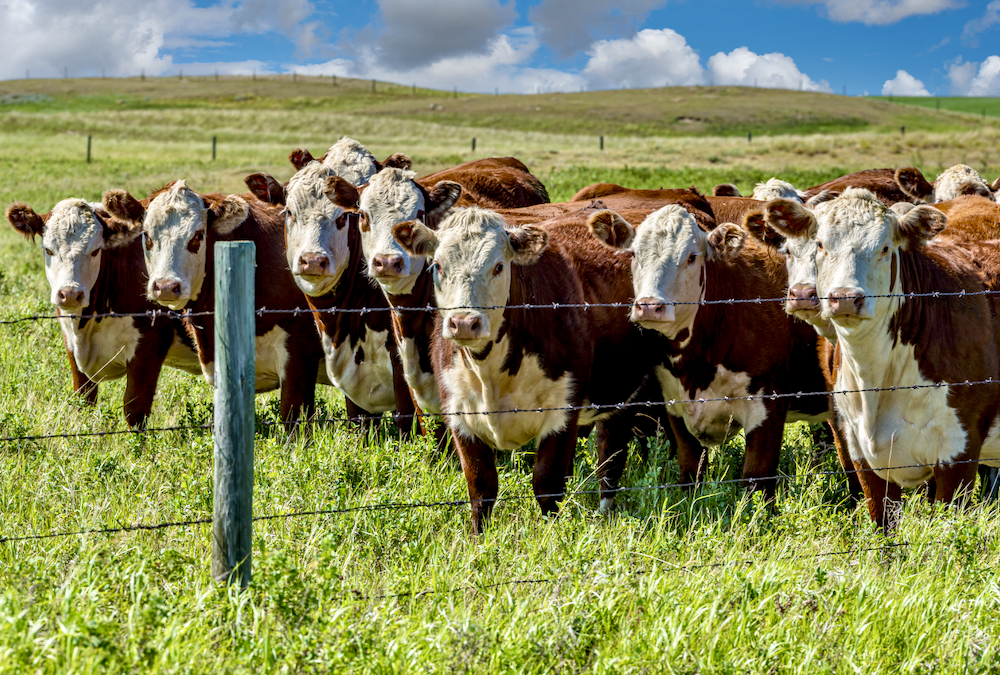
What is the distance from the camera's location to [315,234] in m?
6.43

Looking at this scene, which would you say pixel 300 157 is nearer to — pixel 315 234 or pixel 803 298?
pixel 315 234

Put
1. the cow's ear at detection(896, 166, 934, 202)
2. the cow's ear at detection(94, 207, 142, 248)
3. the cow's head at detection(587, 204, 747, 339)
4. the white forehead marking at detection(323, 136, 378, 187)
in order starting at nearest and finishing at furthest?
the cow's head at detection(587, 204, 747, 339) → the cow's ear at detection(94, 207, 142, 248) → the white forehead marking at detection(323, 136, 378, 187) → the cow's ear at detection(896, 166, 934, 202)

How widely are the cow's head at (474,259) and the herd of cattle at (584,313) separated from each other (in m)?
0.01

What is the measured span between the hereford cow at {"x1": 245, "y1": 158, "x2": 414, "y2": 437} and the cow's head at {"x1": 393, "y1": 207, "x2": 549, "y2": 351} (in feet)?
4.85

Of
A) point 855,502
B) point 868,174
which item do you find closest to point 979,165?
point 868,174

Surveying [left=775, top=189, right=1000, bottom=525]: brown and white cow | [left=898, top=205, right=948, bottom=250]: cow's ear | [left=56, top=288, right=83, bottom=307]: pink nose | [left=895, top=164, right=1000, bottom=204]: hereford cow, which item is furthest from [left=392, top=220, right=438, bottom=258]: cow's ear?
[left=895, top=164, right=1000, bottom=204]: hereford cow

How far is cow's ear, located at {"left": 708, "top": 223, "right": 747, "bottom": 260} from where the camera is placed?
5.63 metres

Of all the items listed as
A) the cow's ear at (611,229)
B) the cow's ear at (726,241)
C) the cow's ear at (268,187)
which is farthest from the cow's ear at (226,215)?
the cow's ear at (726,241)

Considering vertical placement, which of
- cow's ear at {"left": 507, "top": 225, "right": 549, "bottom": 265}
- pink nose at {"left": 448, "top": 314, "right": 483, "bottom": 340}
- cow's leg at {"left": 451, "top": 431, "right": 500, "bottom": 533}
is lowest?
cow's leg at {"left": 451, "top": 431, "right": 500, "bottom": 533}

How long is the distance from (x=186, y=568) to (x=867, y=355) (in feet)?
11.4

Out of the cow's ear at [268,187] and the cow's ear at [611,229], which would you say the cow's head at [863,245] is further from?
the cow's ear at [268,187]

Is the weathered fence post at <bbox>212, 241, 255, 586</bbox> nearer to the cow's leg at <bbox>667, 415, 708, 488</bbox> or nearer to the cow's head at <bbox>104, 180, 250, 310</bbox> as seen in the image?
the cow's leg at <bbox>667, 415, 708, 488</bbox>

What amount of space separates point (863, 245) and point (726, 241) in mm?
1296

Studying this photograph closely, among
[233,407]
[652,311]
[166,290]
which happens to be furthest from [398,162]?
[233,407]
